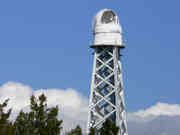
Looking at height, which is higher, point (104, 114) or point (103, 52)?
point (103, 52)

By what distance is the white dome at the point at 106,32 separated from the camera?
9528cm

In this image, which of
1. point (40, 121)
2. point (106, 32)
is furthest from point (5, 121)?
point (106, 32)

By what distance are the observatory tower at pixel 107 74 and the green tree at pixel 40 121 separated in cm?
3366

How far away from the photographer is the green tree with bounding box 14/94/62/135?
60438 millimetres

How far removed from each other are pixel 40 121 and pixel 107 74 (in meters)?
37.9

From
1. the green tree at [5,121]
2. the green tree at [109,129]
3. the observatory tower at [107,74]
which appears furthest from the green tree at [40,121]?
the observatory tower at [107,74]

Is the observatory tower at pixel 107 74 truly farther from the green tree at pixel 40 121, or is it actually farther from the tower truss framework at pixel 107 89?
the green tree at pixel 40 121

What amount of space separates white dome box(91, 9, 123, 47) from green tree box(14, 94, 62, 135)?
1366 inches

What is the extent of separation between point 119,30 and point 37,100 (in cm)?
3779

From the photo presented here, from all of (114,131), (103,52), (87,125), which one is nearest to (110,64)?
(103,52)

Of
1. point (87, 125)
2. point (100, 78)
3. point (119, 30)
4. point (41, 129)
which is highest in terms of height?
point (119, 30)

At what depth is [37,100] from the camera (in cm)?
6044

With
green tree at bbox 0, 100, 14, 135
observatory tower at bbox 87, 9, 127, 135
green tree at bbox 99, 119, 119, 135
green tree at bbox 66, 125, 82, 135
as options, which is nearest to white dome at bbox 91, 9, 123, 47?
observatory tower at bbox 87, 9, 127, 135

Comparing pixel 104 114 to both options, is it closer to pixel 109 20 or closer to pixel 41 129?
pixel 109 20
